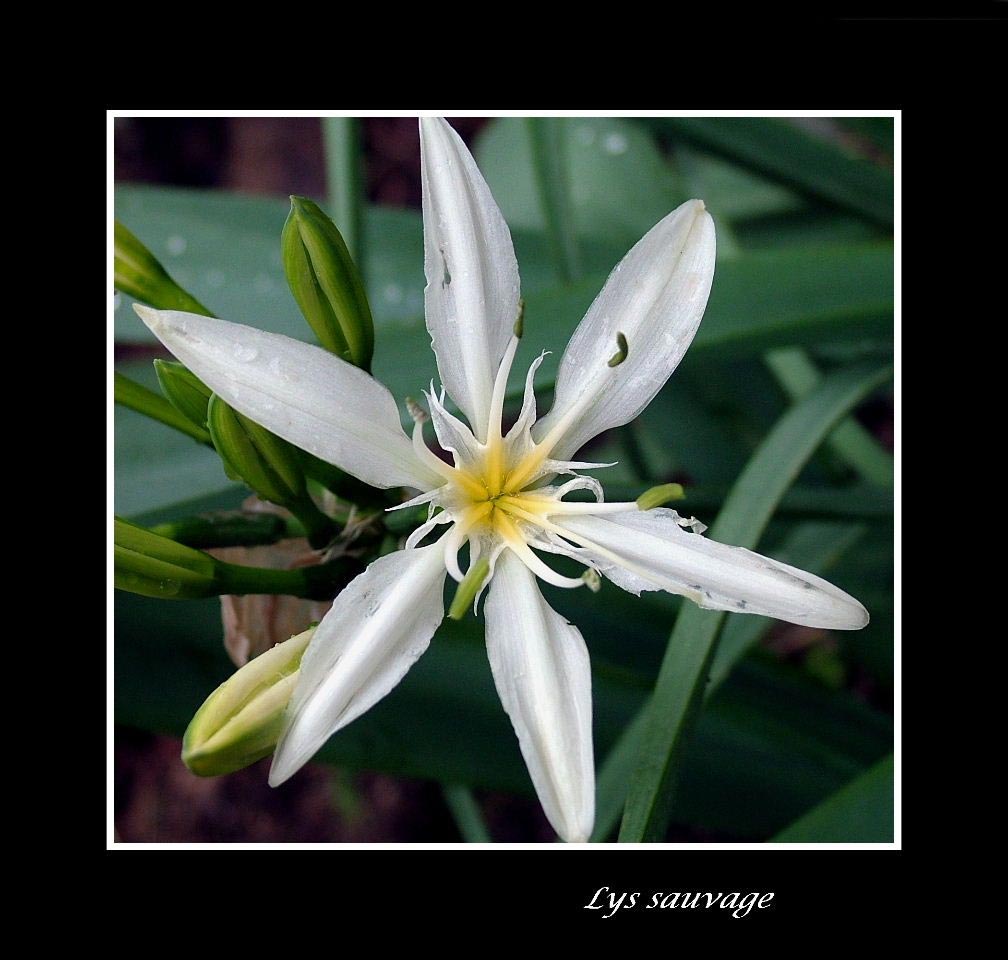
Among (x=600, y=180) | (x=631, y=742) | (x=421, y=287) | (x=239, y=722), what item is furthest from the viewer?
(x=600, y=180)

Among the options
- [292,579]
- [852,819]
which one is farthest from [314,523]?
[852,819]

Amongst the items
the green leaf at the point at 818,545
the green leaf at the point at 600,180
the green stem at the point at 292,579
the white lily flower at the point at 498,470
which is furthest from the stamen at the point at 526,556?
the green leaf at the point at 600,180

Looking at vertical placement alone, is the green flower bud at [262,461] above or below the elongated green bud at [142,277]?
below

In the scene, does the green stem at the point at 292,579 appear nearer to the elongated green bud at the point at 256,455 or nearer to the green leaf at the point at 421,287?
the elongated green bud at the point at 256,455

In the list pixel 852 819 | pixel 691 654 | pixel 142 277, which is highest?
pixel 142 277

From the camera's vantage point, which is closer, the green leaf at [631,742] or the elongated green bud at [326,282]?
the elongated green bud at [326,282]

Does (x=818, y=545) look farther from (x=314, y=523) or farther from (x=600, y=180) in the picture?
(x=314, y=523)
